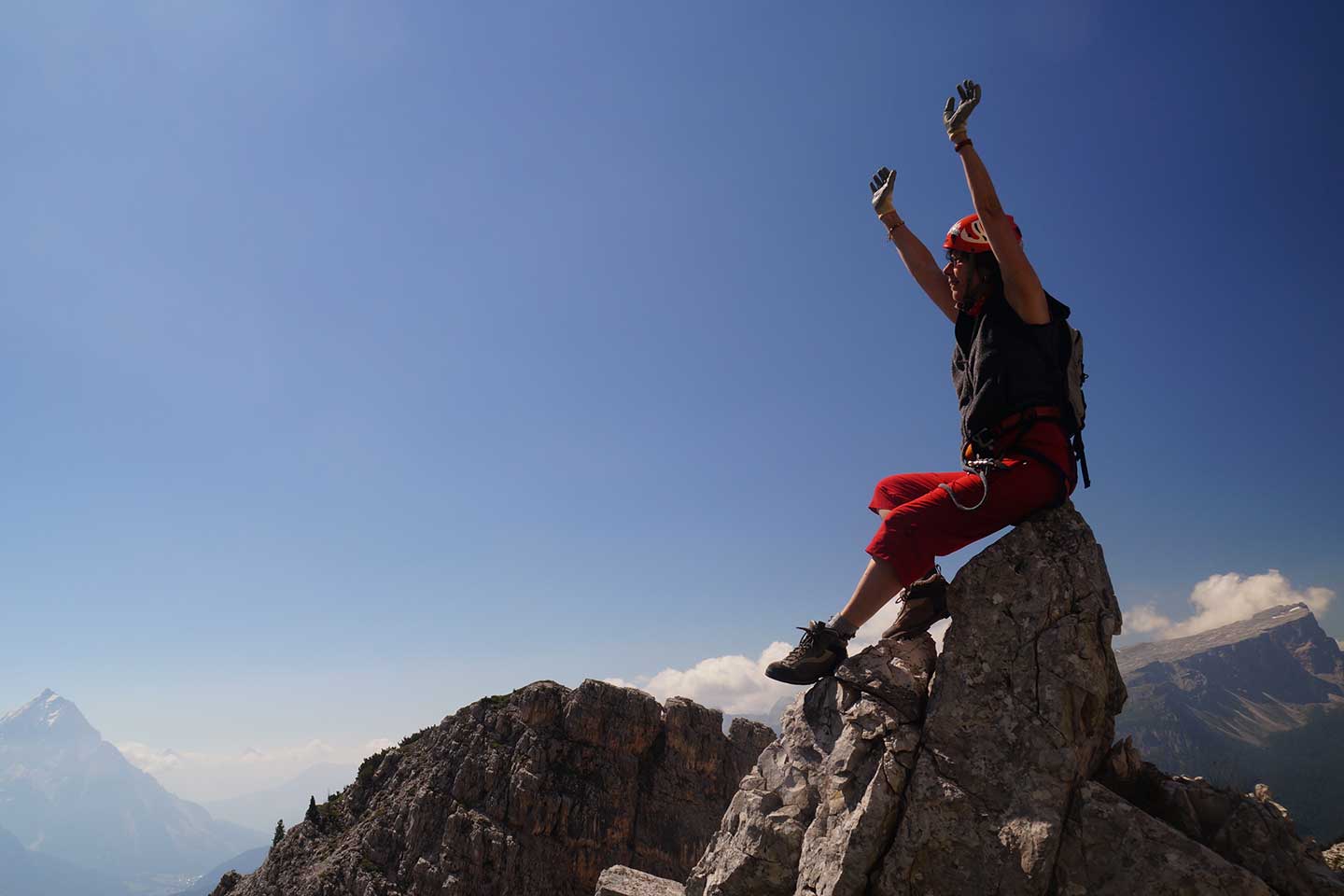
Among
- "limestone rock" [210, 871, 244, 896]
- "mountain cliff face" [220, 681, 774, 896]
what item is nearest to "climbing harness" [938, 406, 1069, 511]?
"mountain cliff face" [220, 681, 774, 896]

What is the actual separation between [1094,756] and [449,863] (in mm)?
32844

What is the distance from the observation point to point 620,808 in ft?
114

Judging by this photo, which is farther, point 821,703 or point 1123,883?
point 821,703

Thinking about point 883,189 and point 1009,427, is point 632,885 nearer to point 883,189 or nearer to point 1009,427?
point 1009,427

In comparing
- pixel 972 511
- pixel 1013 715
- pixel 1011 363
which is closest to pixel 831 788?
pixel 1013 715

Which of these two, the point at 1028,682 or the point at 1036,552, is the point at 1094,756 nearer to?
the point at 1028,682

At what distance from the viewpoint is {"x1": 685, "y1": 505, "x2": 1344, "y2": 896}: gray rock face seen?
624 cm

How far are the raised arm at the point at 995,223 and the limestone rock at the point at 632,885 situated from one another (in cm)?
938

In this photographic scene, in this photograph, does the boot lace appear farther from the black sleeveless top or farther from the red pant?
the black sleeveless top

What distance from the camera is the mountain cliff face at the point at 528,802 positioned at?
105 feet

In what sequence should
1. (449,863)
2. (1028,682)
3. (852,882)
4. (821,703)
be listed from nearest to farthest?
(852,882)
(1028,682)
(821,703)
(449,863)

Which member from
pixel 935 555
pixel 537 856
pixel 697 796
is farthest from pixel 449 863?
pixel 935 555

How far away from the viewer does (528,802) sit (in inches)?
1324

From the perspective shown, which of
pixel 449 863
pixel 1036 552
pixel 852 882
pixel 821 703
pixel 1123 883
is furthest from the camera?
pixel 449 863
